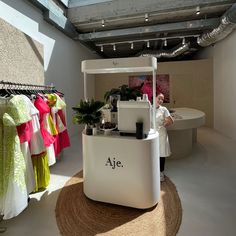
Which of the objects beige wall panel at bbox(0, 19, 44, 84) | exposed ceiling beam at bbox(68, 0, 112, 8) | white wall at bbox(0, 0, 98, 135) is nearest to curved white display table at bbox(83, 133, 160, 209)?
beige wall panel at bbox(0, 19, 44, 84)

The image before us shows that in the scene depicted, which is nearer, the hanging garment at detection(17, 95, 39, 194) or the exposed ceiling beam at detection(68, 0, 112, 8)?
the hanging garment at detection(17, 95, 39, 194)

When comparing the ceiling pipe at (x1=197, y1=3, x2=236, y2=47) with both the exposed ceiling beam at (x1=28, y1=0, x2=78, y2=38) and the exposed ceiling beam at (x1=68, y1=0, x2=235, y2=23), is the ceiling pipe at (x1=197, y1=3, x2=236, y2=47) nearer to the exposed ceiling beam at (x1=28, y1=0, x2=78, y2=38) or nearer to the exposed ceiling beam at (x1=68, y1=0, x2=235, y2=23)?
the exposed ceiling beam at (x1=68, y1=0, x2=235, y2=23)

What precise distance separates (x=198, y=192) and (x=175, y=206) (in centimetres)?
47

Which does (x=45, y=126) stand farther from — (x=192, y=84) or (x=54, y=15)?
(x=192, y=84)

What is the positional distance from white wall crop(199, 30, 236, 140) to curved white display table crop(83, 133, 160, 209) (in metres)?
4.08

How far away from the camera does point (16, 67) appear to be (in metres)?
2.95

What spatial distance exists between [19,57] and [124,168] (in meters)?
2.43

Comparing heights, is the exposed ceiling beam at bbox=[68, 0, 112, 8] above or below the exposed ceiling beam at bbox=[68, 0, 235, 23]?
above

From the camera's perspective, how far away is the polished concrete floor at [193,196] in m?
1.83

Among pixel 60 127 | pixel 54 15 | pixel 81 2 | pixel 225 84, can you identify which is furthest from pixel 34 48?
pixel 225 84

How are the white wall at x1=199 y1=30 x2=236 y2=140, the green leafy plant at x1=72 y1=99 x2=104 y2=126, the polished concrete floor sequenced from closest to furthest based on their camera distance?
the polished concrete floor
the green leafy plant at x1=72 y1=99 x2=104 y2=126
the white wall at x1=199 y1=30 x2=236 y2=140

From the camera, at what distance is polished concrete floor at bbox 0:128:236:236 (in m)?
1.83

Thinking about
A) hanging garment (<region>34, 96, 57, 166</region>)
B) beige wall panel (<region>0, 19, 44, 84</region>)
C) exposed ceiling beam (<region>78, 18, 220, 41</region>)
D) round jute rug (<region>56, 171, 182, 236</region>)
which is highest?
exposed ceiling beam (<region>78, 18, 220, 41</region>)

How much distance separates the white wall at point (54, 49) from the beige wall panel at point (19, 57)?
318 mm
